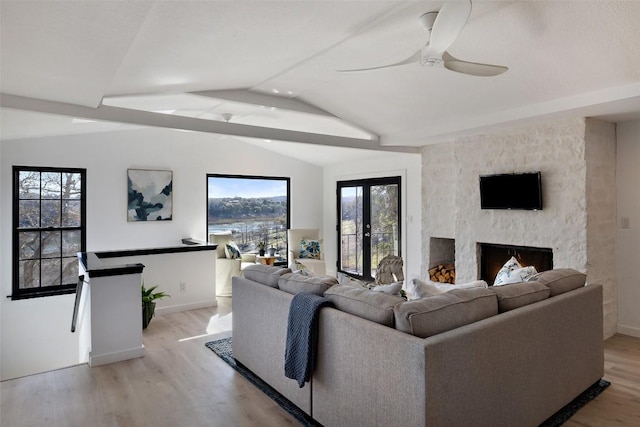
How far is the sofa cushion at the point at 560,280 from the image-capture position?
275 cm

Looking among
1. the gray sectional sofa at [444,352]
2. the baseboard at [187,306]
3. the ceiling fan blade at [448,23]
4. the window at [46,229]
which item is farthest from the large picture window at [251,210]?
the ceiling fan blade at [448,23]

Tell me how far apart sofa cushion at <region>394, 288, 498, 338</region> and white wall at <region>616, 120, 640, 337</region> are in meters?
3.06

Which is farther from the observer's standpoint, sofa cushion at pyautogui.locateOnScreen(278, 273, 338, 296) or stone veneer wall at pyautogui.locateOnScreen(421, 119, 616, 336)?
stone veneer wall at pyautogui.locateOnScreen(421, 119, 616, 336)

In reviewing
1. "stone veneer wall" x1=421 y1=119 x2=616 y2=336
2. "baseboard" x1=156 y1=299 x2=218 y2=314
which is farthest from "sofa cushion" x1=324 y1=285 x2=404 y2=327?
"baseboard" x1=156 y1=299 x2=218 y2=314

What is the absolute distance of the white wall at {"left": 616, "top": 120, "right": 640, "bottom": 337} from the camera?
427 centimetres

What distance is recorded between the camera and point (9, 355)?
16.2 feet

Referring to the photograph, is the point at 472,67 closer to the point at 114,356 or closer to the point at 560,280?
the point at 560,280

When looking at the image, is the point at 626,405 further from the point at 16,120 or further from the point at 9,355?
the point at 9,355

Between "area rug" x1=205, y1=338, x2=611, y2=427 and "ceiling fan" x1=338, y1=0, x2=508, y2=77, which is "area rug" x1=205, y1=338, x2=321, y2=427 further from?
"ceiling fan" x1=338, y1=0, x2=508, y2=77

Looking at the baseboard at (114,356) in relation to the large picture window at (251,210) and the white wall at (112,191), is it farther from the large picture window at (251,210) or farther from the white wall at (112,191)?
the large picture window at (251,210)

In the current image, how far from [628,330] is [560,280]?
2.36 metres

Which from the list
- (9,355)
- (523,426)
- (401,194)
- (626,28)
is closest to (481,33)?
(626,28)

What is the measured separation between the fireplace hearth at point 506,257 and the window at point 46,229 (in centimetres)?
562

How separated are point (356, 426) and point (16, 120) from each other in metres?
4.12
